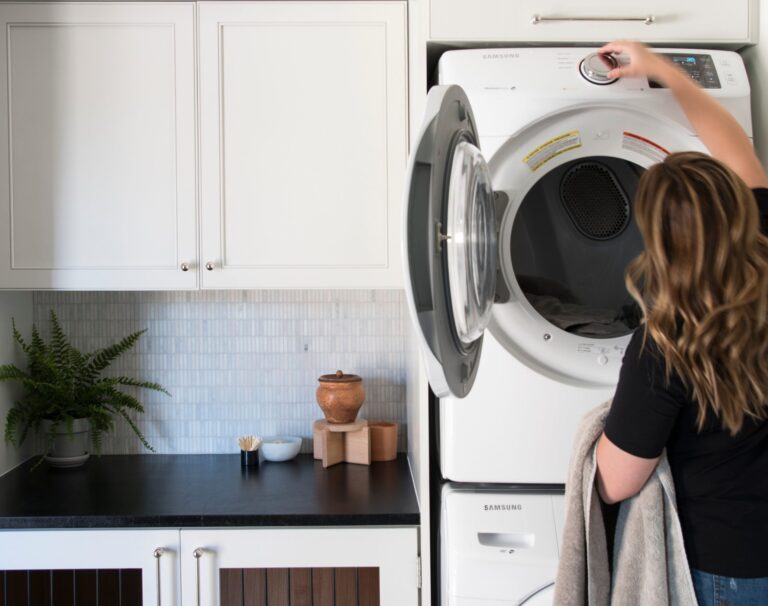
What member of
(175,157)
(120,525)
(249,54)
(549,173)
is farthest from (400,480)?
(249,54)

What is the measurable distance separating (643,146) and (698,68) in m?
0.21

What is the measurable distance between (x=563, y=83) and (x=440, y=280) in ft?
2.13

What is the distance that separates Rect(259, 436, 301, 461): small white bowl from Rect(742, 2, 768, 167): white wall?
55.9 inches

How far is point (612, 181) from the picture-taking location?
1.63 m

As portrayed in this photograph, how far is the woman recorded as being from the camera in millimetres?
1092

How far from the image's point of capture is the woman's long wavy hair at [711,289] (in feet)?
3.57

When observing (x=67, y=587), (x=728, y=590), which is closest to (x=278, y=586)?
(x=67, y=587)

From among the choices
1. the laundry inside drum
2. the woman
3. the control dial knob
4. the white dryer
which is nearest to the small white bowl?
the white dryer

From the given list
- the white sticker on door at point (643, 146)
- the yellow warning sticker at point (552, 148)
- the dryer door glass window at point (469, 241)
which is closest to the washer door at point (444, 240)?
the dryer door glass window at point (469, 241)

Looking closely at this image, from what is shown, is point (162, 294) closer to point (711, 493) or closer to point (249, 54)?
point (249, 54)

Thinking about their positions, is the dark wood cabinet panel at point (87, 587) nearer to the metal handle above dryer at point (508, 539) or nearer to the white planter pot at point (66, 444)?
the white planter pot at point (66, 444)

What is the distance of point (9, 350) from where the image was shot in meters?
2.12

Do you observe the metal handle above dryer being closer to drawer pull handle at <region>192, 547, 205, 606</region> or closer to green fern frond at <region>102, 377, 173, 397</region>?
drawer pull handle at <region>192, 547, 205, 606</region>

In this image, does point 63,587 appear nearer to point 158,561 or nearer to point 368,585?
point 158,561
